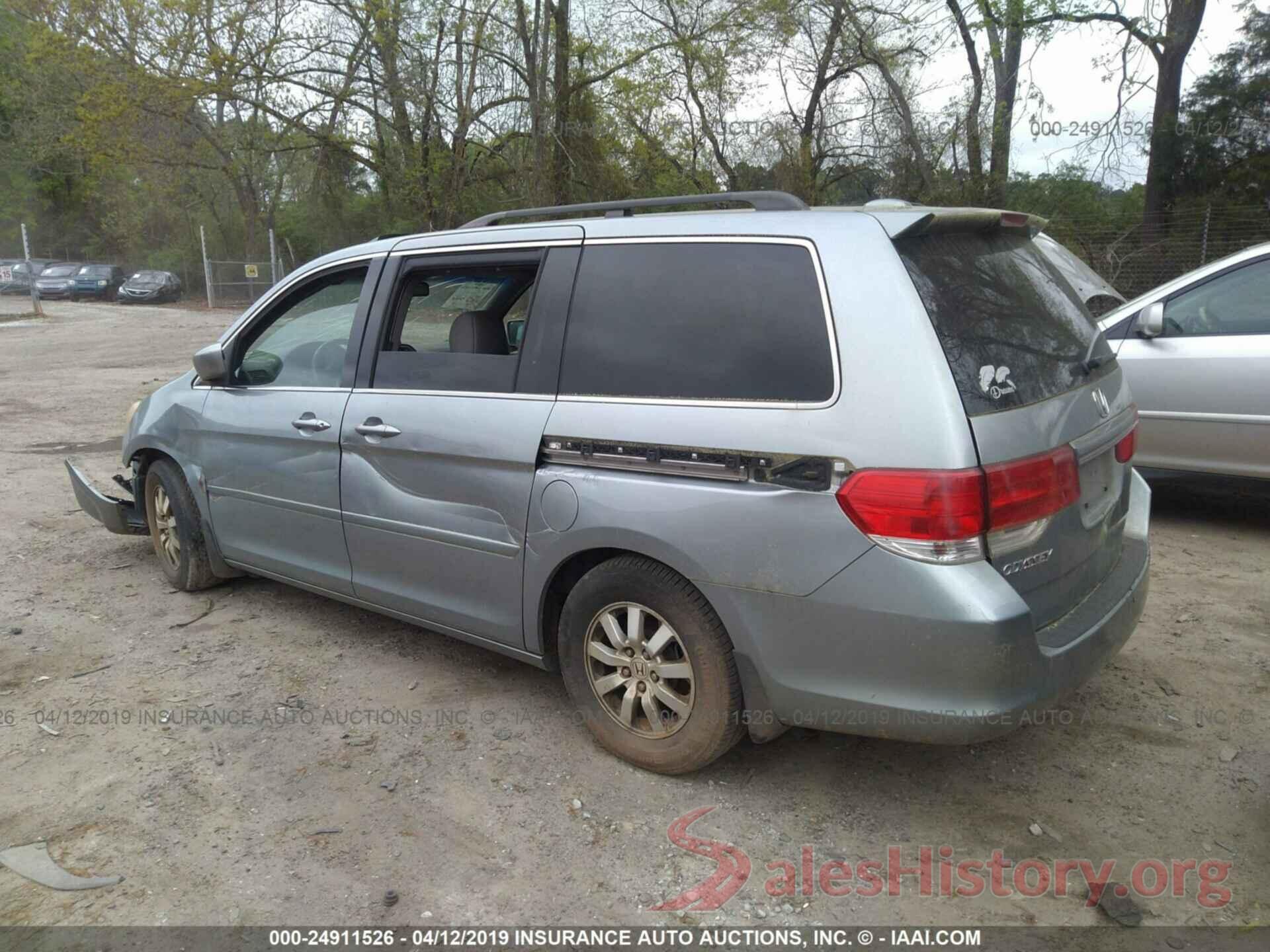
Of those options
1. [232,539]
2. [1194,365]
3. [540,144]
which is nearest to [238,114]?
[540,144]

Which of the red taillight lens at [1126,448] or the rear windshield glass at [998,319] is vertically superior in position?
the rear windshield glass at [998,319]

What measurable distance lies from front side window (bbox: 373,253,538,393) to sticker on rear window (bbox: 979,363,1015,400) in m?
1.70

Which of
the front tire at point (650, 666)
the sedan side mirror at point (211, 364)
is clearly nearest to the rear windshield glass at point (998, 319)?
the front tire at point (650, 666)

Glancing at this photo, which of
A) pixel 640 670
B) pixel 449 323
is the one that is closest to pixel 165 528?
pixel 449 323

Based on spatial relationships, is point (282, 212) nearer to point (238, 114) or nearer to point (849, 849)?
point (238, 114)

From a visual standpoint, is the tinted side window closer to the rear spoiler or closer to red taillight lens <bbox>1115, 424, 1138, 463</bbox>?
the rear spoiler

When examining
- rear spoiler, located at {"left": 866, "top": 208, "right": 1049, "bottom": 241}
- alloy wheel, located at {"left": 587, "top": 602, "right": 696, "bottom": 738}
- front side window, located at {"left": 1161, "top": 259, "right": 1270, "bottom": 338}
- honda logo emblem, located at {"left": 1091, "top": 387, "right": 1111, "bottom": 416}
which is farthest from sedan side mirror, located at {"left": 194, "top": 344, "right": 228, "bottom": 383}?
front side window, located at {"left": 1161, "top": 259, "right": 1270, "bottom": 338}

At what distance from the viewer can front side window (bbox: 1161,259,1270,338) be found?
534cm

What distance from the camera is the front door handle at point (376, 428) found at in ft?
12.1

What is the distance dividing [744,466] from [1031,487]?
2.57 feet

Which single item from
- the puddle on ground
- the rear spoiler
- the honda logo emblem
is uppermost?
the rear spoiler

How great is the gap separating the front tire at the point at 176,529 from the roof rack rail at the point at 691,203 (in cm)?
215

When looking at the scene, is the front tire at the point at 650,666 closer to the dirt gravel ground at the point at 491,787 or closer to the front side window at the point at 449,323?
the dirt gravel ground at the point at 491,787

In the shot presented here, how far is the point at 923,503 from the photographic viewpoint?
2.47 metres
